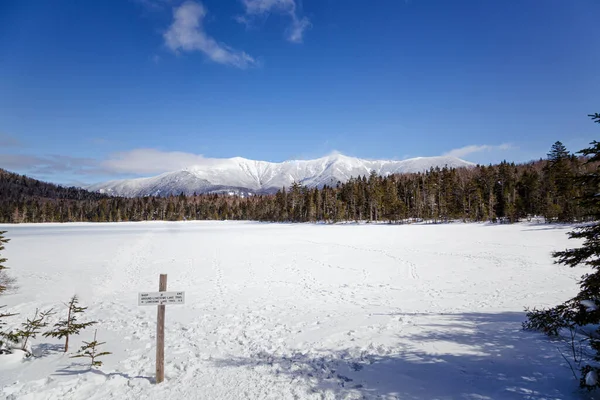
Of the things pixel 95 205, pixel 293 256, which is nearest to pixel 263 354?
pixel 293 256

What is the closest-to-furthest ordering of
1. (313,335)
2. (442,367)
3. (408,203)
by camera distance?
1. (442,367)
2. (313,335)
3. (408,203)

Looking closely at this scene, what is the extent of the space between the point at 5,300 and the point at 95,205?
203 metres

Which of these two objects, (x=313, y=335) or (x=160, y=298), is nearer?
(x=160, y=298)

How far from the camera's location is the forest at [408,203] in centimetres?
6872

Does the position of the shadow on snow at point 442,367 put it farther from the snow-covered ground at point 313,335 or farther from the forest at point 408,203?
the forest at point 408,203

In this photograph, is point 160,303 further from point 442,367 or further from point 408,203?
point 408,203

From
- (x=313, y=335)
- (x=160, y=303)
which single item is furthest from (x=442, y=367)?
(x=160, y=303)

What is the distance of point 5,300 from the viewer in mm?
15352

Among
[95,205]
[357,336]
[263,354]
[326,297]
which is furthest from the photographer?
[95,205]

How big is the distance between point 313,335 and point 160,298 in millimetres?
5276

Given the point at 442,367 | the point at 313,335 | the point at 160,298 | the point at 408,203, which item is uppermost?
the point at 408,203

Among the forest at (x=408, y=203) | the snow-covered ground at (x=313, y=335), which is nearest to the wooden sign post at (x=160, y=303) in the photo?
the snow-covered ground at (x=313, y=335)

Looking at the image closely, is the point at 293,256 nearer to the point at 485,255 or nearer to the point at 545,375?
the point at 485,255

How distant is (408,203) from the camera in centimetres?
11144
